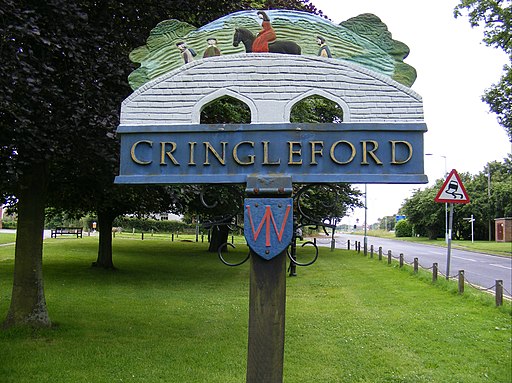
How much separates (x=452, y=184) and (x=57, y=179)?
9549 mm

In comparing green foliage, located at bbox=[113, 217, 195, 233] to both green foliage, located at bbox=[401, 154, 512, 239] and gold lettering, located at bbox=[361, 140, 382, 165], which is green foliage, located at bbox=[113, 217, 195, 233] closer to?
green foliage, located at bbox=[401, 154, 512, 239]

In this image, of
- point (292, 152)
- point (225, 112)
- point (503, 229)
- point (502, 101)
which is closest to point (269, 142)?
point (292, 152)

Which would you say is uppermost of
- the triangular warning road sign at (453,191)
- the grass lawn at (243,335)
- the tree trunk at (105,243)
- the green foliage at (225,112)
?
the green foliage at (225,112)

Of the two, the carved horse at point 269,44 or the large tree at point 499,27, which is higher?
the large tree at point 499,27

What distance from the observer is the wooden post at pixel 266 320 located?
158 inches

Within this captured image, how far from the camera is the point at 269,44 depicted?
4.30 meters

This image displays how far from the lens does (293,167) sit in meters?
4.13

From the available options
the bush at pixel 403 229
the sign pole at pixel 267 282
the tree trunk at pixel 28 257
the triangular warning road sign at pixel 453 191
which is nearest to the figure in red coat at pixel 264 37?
the sign pole at pixel 267 282

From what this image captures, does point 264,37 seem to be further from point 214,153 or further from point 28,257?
point 28,257

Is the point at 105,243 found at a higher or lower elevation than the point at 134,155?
lower

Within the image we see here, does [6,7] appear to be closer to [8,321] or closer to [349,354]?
[8,321]

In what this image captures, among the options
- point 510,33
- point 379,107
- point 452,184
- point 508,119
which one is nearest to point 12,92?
point 379,107

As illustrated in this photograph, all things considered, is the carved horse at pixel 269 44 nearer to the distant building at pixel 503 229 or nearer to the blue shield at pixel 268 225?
the blue shield at pixel 268 225

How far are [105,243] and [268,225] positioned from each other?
17263mm
